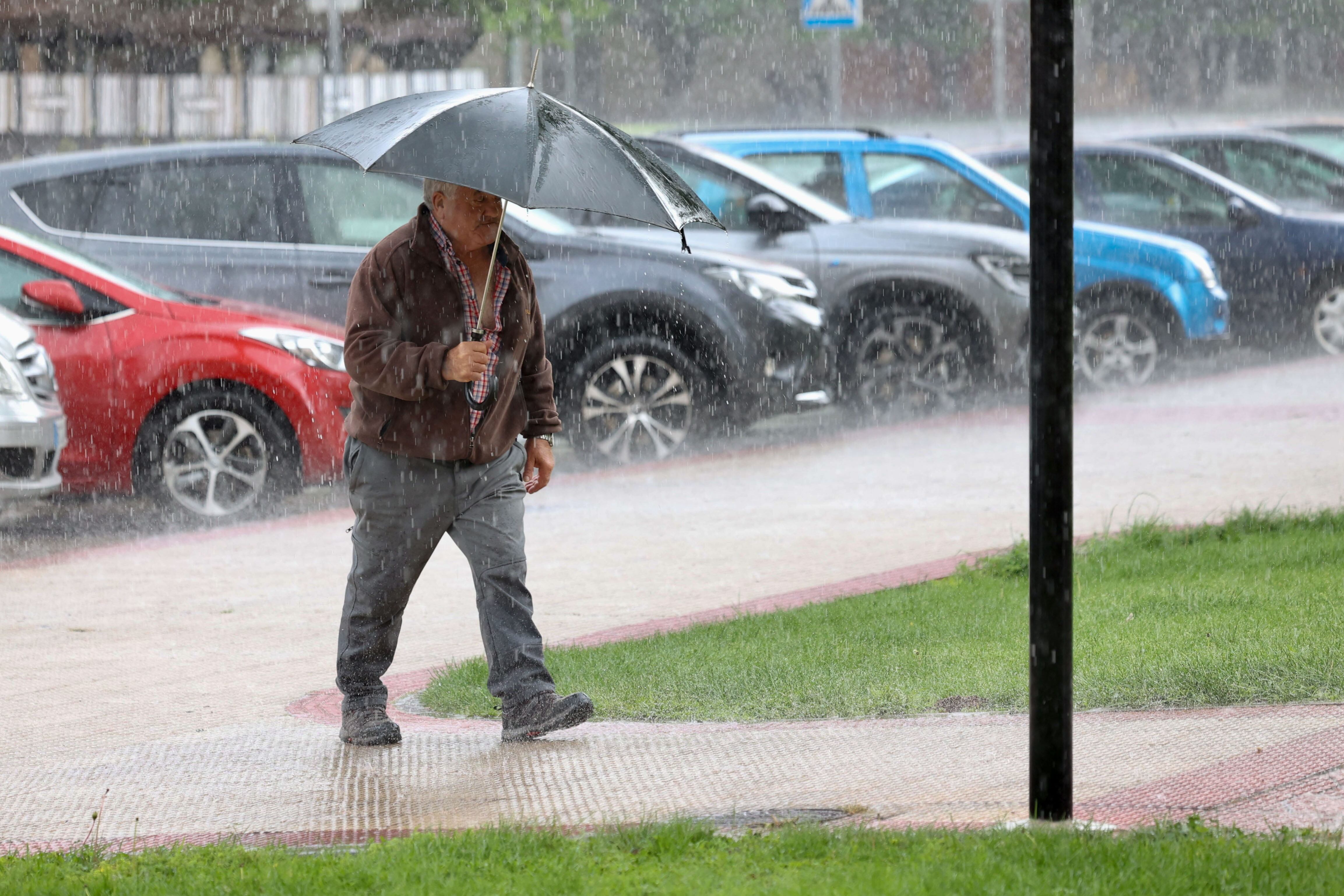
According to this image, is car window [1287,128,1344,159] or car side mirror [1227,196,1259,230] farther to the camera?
car window [1287,128,1344,159]

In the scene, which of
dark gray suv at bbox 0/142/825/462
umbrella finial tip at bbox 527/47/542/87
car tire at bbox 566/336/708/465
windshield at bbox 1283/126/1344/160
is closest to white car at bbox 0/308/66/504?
dark gray suv at bbox 0/142/825/462

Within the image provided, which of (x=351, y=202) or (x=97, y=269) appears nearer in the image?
(x=97, y=269)

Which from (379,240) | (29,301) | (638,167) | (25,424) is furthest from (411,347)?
(379,240)

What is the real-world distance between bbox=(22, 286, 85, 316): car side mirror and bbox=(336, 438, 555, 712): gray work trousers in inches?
185

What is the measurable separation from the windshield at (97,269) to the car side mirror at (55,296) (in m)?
0.17

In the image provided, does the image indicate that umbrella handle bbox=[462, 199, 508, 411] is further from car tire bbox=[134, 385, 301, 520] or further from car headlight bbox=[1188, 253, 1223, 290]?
car headlight bbox=[1188, 253, 1223, 290]

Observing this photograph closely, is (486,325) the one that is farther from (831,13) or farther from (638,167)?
(831,13)

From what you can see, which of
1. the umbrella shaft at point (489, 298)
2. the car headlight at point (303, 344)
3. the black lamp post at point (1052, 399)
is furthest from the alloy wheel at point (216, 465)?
the black lamp post at point (1052, 399)

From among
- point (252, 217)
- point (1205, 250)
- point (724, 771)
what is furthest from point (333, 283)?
point (1205, 250)

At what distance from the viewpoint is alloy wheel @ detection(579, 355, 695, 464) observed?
10633mm

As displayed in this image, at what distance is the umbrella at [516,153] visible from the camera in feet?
15.1

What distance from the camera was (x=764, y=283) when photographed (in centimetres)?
1104

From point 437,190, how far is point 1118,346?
9.53 meters

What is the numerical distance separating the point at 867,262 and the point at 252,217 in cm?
400
